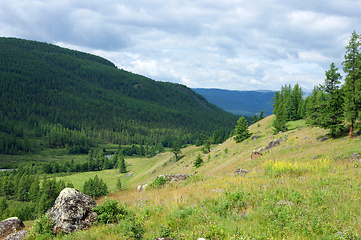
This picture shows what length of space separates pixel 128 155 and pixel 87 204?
653ft

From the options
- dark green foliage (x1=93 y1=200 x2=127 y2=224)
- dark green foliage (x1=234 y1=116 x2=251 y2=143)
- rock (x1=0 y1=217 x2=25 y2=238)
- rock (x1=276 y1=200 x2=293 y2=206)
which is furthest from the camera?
dark green foliage (x1=234 y1=116 x2=251 y2=143)

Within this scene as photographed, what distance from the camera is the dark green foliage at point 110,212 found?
757 centimetres

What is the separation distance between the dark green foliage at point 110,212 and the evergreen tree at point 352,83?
29.4 meters

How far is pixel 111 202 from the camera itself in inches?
317

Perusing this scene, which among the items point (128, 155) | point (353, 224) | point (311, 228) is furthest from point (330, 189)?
point (128, 155)

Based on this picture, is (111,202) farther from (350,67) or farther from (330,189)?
(350,67)

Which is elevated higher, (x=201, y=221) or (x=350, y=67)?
(x=350, y=67)

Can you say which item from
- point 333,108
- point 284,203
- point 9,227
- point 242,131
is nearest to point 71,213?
point 9,227

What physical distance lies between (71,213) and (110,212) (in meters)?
1.55

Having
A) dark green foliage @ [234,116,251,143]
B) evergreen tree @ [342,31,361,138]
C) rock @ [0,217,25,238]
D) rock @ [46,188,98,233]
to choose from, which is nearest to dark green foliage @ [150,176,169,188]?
rock @ [46,188,98,233]

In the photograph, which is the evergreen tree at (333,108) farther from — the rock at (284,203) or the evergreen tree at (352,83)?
the rock at (284,203)

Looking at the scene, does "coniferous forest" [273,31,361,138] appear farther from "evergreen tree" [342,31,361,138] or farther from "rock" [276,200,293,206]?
"rock" [276,200,293,206]

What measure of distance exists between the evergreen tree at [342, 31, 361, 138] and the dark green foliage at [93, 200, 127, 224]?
2943cm

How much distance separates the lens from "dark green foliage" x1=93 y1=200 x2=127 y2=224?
7.57 metres
